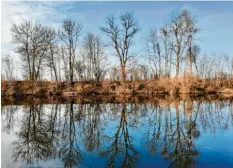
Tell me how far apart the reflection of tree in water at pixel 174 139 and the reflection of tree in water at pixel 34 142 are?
3.21 m

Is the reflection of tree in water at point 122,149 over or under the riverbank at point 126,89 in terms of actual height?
under

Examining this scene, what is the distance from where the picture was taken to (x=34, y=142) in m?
8.38

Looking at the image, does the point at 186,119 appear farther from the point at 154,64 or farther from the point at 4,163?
the point at 154,64

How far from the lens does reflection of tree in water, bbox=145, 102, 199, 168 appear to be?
6.35 meters

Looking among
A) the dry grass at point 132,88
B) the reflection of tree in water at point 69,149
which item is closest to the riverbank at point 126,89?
the dry grass at point 132,88

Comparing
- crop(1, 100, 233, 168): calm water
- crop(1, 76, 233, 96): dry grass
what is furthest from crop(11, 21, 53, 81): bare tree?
crop(1, 100, 233, 168): calm water

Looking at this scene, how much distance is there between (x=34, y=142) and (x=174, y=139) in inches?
191

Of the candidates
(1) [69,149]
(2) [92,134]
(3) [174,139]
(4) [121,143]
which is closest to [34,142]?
(1) [69,149]

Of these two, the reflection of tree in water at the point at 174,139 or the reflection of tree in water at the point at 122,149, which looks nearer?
the reflection of tree in water at the point at 122,149

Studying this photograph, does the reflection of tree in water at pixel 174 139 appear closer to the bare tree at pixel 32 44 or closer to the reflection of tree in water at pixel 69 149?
the reflection of tree in water at pixel 69 149

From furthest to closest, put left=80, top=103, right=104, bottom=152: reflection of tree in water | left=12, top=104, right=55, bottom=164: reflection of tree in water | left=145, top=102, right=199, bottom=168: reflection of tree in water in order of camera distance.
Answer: left=80, top=103, right=104, bottom=152: reflection of tree in water < left=12, top=104, right=55, bottom=164: reflection of tree in water < left=145, top=102, right=199, bottom=168: reflection of tree in water

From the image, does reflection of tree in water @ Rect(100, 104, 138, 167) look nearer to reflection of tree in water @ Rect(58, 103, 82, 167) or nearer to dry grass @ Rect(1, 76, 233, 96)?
reflection of tree in water @ Rect(58, 103, 82, 167)

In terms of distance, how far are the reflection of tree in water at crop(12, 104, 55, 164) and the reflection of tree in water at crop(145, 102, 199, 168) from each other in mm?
3213

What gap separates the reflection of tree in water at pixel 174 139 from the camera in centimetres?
635
